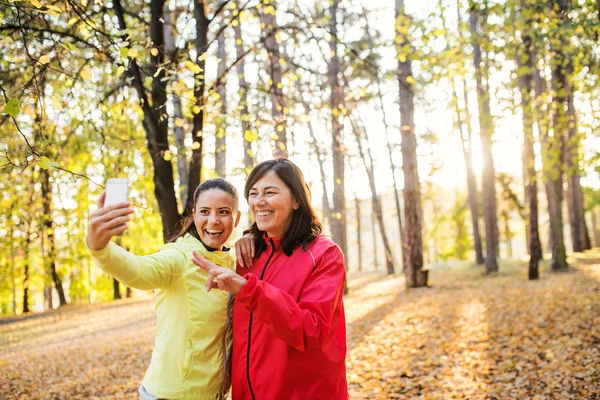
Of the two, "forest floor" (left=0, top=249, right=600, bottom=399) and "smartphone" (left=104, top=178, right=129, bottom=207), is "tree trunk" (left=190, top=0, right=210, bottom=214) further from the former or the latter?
"forest floor" (left=0, top=249, right=600, bottom=399)

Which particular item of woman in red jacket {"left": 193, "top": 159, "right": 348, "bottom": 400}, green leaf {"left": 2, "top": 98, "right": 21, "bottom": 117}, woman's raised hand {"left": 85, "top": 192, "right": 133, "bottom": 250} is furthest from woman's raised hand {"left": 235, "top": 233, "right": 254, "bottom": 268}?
green leaf {"left": 2, "top": 98, "right": 21, "bottom": 117}

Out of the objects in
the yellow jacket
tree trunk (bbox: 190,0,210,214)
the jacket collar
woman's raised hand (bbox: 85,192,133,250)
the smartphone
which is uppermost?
tree trunk (bbox: 190,0,210,214)

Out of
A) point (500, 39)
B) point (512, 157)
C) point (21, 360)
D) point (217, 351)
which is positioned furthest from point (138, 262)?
point (512, 157)

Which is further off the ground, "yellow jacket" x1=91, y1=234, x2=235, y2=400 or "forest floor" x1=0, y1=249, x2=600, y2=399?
"yellow jacket" x1=91, y1=234, x2=235, y2=400

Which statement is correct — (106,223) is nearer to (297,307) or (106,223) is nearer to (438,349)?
(297,307)

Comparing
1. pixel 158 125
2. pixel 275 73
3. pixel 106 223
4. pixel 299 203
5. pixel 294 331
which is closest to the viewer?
pixel 106 223

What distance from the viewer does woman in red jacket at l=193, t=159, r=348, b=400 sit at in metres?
1.80

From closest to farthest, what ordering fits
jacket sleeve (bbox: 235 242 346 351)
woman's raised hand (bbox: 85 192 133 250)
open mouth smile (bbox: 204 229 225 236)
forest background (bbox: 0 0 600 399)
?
1. woman's raised hand (bbox: 85 192 133 250)
2. jacket sleeve (bbox: 235 242 346 351)
3. open mouth smile (bbox: 204 229 225 236)
4. forest background (bbox: 0 0 600 399)

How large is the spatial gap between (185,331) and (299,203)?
91 centimetres

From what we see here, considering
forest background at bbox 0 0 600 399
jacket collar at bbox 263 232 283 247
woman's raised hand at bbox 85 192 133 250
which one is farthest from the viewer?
forest background at bbox 0 0 600 399

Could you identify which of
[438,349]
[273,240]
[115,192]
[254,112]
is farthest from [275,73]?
[115,192]

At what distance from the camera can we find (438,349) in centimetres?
718

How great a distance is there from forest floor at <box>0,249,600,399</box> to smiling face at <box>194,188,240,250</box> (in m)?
4.12

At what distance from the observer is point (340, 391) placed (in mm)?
2117
